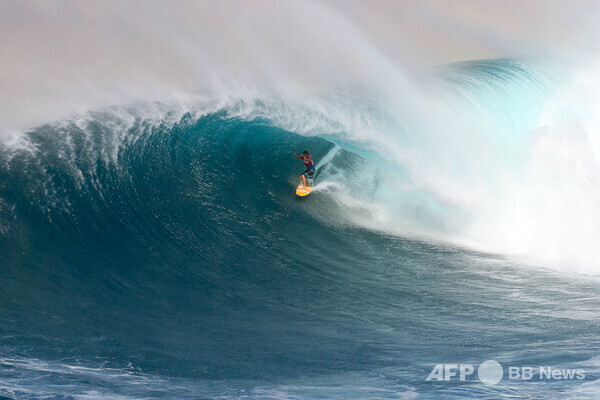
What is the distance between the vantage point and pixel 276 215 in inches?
451

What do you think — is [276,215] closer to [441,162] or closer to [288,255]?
[288,255]

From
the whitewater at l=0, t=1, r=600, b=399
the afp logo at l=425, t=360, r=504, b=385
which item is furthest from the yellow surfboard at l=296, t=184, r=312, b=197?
the afp logo at l=425, t=360, r=504, b=385

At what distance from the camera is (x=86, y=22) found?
16.3m

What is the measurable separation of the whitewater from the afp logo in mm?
75

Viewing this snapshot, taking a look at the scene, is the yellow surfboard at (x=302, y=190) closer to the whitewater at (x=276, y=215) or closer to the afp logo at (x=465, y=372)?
the whitewater at (x=276, y=215)

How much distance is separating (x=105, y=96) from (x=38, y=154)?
3242mm

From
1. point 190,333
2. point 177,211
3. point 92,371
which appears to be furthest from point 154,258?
point 92,371

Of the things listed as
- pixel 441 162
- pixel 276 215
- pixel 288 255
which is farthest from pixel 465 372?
pixel 441 162

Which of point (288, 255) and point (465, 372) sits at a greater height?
point (288, 255)

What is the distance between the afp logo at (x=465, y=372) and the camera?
6.98 m

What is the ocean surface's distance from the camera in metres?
7.19

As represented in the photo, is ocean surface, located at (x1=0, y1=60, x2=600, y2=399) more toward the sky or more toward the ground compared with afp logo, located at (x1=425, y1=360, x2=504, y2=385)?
more toward the sky

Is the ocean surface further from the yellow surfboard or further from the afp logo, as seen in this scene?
the yellow surfboard

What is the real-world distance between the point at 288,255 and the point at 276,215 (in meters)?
1.40
